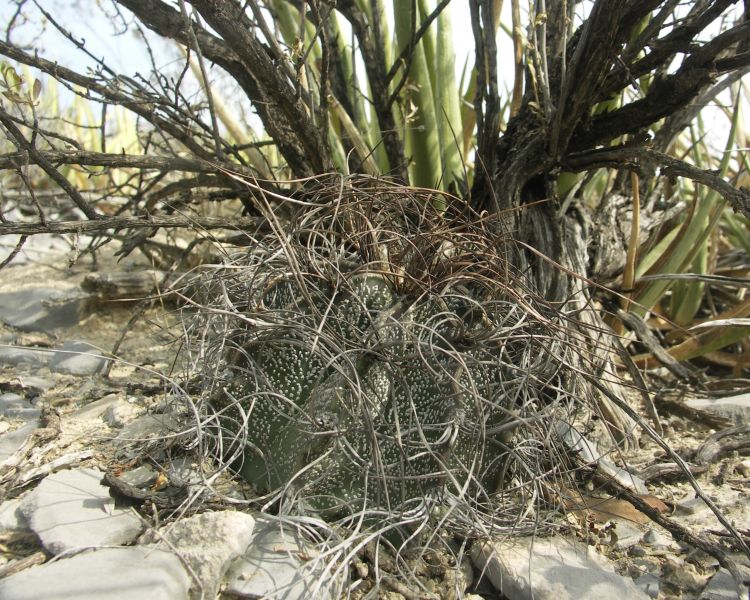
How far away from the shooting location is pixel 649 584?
1.13 metres

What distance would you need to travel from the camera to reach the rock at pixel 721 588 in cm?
109

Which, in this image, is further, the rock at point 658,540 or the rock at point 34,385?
the rock at point 34,385

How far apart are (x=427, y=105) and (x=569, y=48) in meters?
0.47

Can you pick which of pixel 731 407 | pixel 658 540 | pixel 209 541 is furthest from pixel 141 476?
pixel 731 407

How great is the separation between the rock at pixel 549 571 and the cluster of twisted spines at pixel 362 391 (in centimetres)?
13

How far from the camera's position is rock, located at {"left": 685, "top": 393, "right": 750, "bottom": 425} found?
1.78 meters

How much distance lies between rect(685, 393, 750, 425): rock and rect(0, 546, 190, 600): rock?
57.1 inches

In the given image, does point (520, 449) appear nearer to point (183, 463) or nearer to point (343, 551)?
point (343, 551)

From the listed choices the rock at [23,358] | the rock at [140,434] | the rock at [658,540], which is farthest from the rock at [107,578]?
the rock at [23,358]

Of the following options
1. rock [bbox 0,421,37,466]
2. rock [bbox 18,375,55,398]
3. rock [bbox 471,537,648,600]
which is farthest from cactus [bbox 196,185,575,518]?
rock [bbox 18,375,55,398]

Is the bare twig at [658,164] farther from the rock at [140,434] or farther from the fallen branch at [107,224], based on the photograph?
the rock at [140,434]

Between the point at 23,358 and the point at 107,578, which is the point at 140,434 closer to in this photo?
the point at 107,578

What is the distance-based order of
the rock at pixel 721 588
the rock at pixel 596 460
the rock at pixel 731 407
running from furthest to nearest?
the rock at pixel 731 407, the rock at pixel 596 460, the rock at pixel 721 588

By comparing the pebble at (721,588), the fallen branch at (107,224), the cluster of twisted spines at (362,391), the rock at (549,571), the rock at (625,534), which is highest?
the fallen branch at (107,224)
